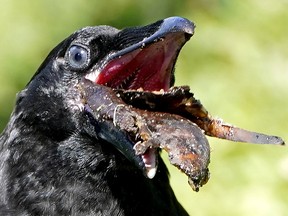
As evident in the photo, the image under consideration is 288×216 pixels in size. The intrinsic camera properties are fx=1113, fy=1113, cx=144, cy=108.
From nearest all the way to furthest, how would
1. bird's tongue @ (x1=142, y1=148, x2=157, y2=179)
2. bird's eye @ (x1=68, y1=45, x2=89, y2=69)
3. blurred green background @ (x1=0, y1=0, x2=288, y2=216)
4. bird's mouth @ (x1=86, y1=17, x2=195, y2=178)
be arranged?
bird's tongue @ (x1=142, y1=148, x2=157, y2=179)
bird's mouth @ (x1=86, y1=17, x2=195, y2=178)
bird's eye @ (x1=68, y1=45, x2=89, y2=69)
blurred green background @ (x1=0, y1=0, x2=288, y2=216)

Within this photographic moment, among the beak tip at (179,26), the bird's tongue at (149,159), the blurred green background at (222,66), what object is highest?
the blurred green background at (222,66)

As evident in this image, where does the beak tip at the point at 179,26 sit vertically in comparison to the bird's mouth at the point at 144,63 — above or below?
above

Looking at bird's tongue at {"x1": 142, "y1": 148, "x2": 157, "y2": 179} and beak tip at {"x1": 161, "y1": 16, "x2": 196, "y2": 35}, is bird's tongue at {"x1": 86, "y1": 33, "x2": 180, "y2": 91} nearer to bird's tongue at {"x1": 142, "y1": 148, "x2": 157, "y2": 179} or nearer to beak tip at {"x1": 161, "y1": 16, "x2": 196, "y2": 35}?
beak tip at {"x1": 161, "y1": 16, "x2": 196, "y2": 35}

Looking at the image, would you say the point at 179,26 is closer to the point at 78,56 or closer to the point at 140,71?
the point at 140,71

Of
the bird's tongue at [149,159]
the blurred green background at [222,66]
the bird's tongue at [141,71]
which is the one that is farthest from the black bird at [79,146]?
the blurred green background at [222,66]

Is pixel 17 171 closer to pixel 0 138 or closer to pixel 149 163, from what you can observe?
pixel 0 138

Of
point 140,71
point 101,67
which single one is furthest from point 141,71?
point 101,67

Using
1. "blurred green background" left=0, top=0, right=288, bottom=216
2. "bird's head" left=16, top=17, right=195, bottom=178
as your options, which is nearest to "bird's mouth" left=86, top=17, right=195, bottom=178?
"bird's head" left=16, top=17, right=195, bottom=178

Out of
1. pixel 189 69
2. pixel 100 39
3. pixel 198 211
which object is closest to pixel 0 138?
pixel 100 39

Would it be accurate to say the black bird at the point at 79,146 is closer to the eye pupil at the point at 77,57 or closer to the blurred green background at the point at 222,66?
the eye pupil at the point at 77,57
